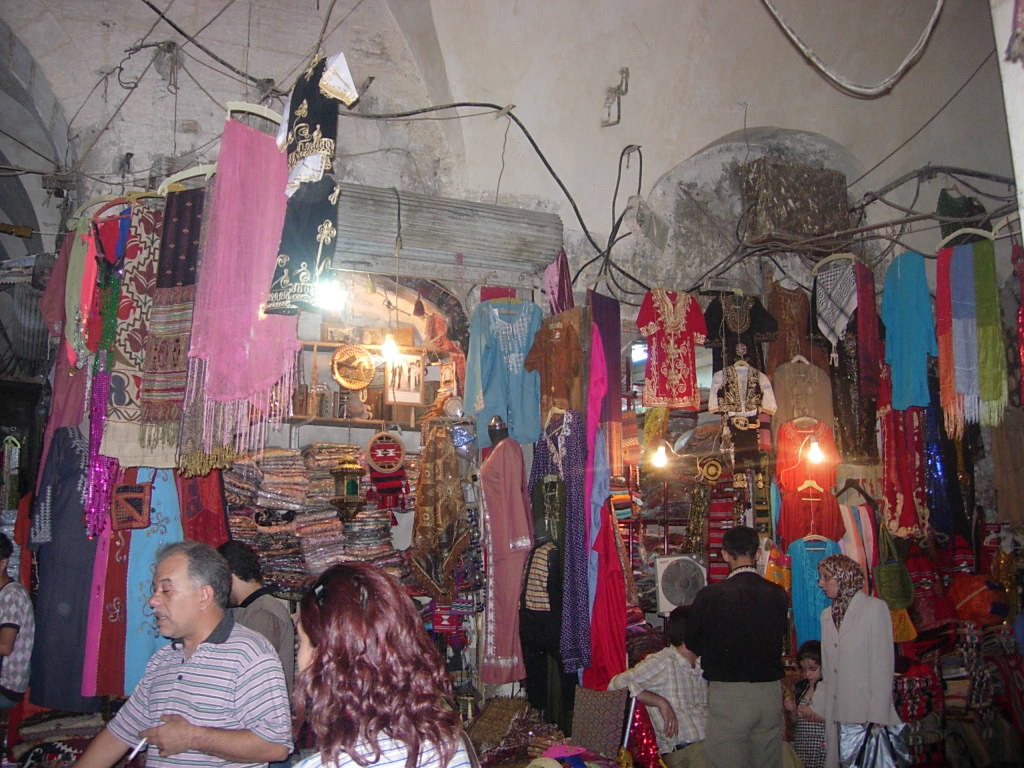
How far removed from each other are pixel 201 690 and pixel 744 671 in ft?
9.72

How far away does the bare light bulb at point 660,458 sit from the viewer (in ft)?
25.0

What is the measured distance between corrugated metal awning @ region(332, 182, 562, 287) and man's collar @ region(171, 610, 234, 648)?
2.83 m

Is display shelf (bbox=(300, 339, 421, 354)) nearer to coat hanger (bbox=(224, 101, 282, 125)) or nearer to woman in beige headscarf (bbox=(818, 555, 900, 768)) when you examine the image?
coat hanger (bbox=(224, 101, 282, 125))

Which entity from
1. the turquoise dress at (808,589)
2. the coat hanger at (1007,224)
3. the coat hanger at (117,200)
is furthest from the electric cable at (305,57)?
the turquoise dress at (808,589)

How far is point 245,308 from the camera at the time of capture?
376 centimetres

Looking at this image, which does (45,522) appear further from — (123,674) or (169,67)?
(169,67)

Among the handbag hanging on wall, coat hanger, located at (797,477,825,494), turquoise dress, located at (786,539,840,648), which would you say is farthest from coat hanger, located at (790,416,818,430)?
the handbag hanging on wall

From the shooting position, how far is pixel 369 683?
1720mm

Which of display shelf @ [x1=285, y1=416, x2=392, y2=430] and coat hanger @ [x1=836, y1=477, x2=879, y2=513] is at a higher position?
display shelf @ [x1=285, y1=416, x2=392, y2=430]

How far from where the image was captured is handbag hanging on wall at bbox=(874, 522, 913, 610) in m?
6.90

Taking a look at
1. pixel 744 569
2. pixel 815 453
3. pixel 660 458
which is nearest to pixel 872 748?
pixel 744 569

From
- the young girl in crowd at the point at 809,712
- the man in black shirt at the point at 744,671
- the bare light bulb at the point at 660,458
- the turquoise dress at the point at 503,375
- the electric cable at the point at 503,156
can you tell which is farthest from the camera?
the bare light bulb at the point at 660,458

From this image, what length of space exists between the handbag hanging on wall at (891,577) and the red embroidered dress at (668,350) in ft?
7.56

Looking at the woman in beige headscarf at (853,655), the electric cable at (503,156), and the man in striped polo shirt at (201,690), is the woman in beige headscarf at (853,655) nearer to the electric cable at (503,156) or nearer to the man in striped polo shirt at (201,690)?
the electric cable at (503,156)
